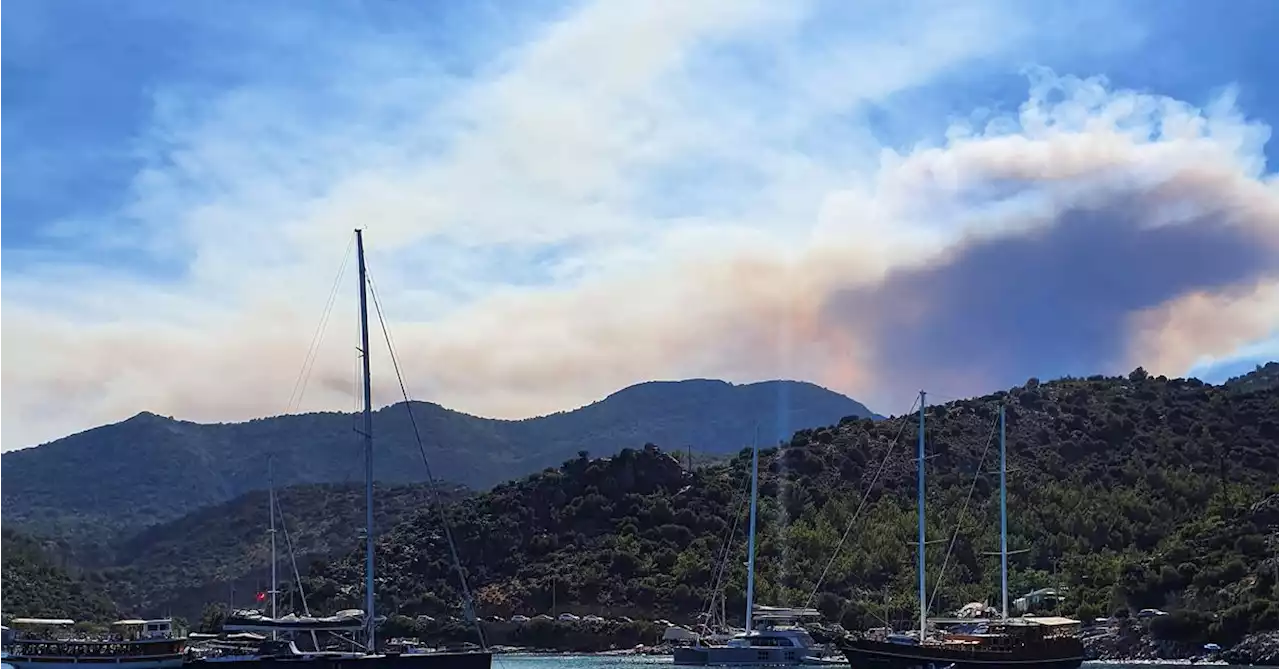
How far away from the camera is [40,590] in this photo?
449ft

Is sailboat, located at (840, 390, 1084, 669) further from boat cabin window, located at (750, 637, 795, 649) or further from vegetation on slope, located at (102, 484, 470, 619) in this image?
vegetation on slope, located at (102, 484, 470, 619)

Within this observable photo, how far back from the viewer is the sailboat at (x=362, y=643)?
2227 inches

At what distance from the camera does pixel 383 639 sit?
106188 millimetres

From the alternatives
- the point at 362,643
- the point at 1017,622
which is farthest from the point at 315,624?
the point at 1017,622

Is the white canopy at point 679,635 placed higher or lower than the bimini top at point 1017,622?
lower

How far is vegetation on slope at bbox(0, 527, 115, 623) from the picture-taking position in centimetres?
12812

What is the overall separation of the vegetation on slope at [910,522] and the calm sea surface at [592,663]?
8121mm

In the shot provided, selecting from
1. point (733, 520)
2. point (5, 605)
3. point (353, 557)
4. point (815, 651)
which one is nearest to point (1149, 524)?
point (733, 520)

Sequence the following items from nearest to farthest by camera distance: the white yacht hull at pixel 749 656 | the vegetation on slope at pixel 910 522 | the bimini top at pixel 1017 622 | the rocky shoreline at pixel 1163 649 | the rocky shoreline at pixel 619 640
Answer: the bimini top at pixel 1017 622, the white yacht hull at pixel 749 656, the rocky shoreline at pixel 1163 649, the rocky shoreline at pixel 619 640, the vegetation on slope at pixel 910 522

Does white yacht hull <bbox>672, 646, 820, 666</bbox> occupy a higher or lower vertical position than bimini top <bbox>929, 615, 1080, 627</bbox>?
lower

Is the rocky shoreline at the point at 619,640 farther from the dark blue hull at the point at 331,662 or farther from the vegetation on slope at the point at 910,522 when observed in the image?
the dark blue hull at the point at 331,662

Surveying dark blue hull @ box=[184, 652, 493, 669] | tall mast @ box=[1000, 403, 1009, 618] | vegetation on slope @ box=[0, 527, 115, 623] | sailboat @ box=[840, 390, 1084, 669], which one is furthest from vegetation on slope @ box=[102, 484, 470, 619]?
sailboat @ box=[840, 390, 1084, 669]

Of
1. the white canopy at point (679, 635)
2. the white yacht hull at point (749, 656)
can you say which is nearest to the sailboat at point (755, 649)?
the white yacht hull at point (749, 656)

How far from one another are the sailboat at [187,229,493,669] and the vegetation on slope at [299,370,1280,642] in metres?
50.8
